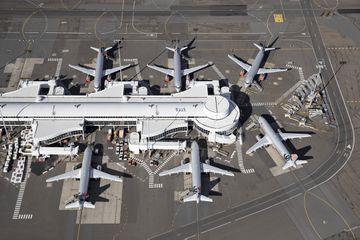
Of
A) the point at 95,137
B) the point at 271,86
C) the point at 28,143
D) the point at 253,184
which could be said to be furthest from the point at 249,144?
the point at 28,143

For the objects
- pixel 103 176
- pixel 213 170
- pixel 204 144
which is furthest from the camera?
pixel 204 144

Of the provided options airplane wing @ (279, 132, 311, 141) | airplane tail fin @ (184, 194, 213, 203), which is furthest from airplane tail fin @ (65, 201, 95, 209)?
airplane wing @ (279, 132, 311, 141)

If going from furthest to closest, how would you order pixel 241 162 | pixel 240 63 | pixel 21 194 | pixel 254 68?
pixel 240 63, pixel 254 68, pixel 241 162, pixel 21 194

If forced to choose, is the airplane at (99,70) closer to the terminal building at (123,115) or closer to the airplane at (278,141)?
the terminal building at (123,115)

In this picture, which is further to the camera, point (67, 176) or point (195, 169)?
point (195, 169)

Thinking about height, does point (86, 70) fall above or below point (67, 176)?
above

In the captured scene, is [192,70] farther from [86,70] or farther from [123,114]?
[86,70]

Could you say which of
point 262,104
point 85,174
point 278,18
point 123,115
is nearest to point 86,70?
point 123,115
